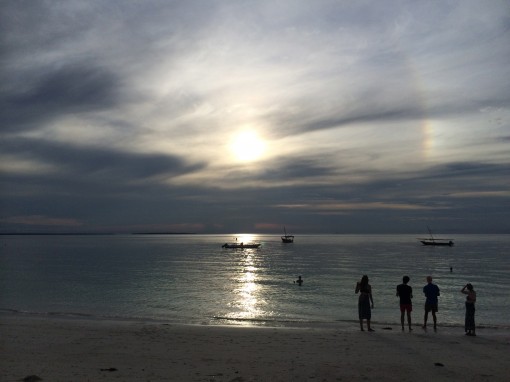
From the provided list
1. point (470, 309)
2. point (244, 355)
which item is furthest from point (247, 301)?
point (244, 355)

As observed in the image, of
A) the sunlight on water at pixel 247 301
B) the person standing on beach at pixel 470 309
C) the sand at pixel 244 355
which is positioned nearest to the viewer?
the sand at pixel 244 355

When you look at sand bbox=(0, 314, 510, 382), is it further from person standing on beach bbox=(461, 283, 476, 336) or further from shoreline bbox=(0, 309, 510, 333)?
shoreline bbox=(0, 309, 510, 333)

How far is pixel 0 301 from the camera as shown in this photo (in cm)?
3375

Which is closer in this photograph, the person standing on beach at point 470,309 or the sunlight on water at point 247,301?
the person standing on beach at point 470,309

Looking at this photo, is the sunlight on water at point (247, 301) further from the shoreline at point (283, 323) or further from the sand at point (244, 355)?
the sand at point (244, 355)

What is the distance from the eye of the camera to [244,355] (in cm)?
1301

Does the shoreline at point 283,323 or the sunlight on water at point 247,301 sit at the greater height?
the shoreline at point 283,323

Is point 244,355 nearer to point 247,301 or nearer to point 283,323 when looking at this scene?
point 283,323

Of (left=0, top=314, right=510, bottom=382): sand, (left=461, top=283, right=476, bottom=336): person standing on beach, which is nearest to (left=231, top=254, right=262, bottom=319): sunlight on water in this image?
(left=0, top=314, right=510, bottom=382): sand

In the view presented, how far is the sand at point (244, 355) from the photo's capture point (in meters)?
10.8

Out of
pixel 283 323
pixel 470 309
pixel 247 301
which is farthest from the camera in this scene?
pixel 247 301

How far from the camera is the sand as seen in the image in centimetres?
1078

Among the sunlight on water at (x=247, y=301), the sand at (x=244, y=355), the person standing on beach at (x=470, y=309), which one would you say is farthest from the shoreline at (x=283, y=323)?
the sand at (x=244, y=355)

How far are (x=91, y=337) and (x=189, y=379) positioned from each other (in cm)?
792
